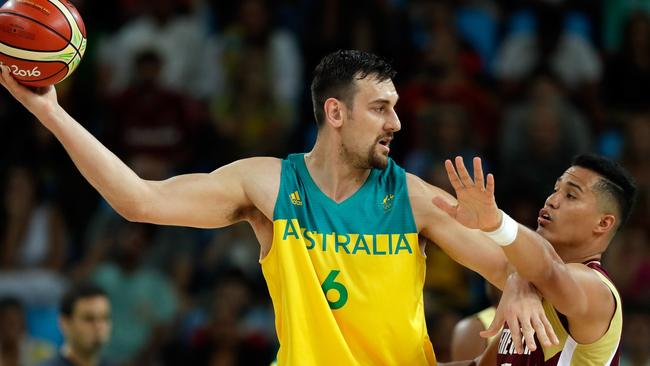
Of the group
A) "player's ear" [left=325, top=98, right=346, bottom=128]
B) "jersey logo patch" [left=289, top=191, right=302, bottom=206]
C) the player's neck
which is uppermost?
"player's ear" [left=325, top=98, right=346, bottom=128]

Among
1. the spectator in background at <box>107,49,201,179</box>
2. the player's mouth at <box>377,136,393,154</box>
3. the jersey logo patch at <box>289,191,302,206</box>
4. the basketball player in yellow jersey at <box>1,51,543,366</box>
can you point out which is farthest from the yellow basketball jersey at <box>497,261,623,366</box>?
the spectator in background at <box>107,49,201,179</box>

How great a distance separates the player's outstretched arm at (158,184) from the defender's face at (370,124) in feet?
1.34

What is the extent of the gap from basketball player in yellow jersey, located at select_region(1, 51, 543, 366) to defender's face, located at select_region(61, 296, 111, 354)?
312cm

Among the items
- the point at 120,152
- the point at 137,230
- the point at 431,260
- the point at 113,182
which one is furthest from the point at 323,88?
the point at 120,152

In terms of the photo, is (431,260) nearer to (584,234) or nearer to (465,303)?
(465,303)

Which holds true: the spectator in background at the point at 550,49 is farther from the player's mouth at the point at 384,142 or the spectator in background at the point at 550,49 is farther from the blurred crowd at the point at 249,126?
the player's mouth at the point at 384,142

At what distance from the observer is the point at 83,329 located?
8.14 metres

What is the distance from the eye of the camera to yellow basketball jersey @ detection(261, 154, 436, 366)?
5.18 metres

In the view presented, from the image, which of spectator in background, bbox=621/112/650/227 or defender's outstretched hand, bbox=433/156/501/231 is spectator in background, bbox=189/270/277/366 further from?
defender's outstretched hand, bbox=433/156/501/231

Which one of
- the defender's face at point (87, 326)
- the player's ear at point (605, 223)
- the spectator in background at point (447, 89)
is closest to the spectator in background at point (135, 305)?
the defender's face at point (87, 326)

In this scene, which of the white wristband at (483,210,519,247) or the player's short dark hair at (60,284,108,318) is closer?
the white wristband at (483,210,519,247)

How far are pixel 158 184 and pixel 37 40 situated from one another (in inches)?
33.7

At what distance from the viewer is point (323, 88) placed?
18.1ft

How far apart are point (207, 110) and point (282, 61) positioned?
968 millimetres
